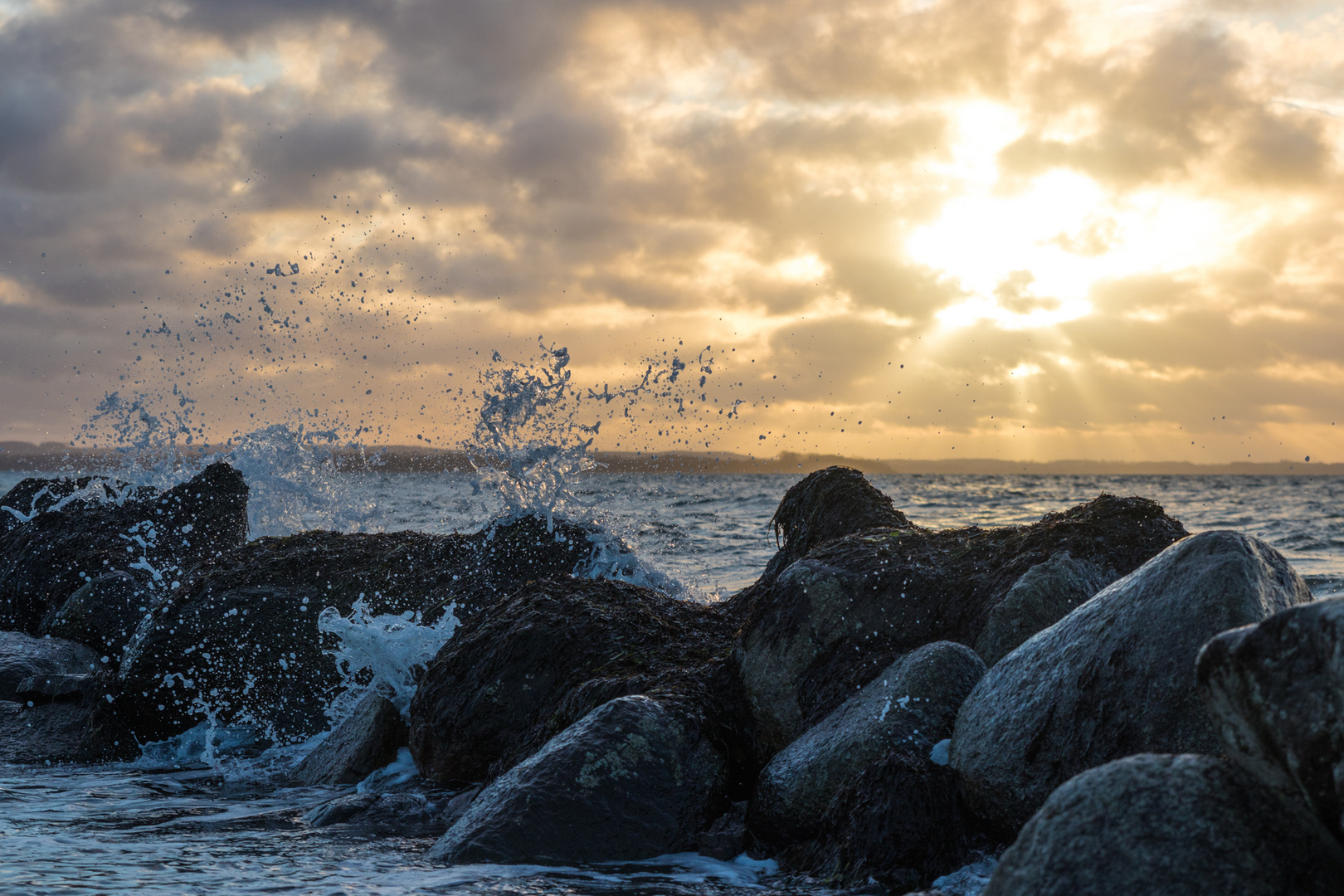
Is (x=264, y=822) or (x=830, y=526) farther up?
(x=830, y=526)

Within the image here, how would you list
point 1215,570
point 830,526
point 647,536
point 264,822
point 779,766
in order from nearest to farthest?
point 1215,570 → point 779,766 → point 264,822 → point 830,526 → point 647,536

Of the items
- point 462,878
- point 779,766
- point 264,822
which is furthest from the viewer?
point 264,822

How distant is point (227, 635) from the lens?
297 inches

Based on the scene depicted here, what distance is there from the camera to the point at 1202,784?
2828 mm

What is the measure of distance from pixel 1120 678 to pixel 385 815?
3.81 meters

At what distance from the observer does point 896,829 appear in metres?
4.02

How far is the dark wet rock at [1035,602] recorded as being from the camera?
199 inches

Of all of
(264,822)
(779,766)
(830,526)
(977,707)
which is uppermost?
(830,526)

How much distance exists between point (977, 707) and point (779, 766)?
101cm

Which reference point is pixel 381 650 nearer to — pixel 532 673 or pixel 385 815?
pixel 532 673

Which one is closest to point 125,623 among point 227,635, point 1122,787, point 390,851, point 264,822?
point 227,635

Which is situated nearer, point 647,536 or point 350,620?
point 350,620

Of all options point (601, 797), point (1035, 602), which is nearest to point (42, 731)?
point (601, 797)

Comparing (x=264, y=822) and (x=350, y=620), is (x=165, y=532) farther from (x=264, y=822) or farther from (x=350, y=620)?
(x=264, y=822)
